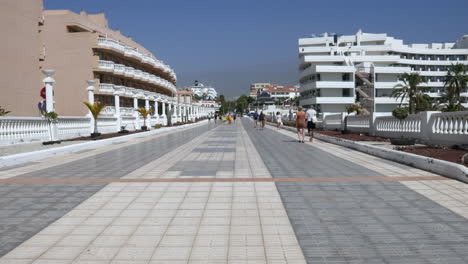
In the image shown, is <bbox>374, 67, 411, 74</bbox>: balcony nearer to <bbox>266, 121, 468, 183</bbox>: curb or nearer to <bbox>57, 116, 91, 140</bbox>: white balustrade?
<bbox>57, 116, 91, 140</bbox>: white balustrade

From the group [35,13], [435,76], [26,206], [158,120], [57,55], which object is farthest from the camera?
[435,76]

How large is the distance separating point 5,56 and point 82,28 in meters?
14.8

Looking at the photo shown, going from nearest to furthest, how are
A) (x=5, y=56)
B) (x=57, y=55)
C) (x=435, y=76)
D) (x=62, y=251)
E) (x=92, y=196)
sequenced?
(x=62, y=251), (x=92, y=196), (x=5, y=56), (x=57, y=55), (x=435, y=76)

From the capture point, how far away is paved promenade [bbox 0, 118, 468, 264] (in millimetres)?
3791

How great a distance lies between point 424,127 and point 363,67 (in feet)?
183

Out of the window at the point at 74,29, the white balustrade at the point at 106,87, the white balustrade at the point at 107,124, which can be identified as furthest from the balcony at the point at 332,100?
the white balustrade at the point at 107,124

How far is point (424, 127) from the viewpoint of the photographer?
12492 mm

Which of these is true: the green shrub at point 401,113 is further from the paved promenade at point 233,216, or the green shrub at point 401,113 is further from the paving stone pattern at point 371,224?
the paving stone pattern at point 371,224

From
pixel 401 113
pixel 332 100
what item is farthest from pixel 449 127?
pixel 332 100

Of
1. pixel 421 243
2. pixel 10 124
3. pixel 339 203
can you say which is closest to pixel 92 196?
pixel 339 203

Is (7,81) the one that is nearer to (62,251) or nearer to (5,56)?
(5,56)

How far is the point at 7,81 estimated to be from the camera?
24.9 m

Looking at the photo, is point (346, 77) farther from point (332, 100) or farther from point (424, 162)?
point (424, 162)

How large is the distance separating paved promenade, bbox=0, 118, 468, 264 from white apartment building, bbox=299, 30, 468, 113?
49.6m
